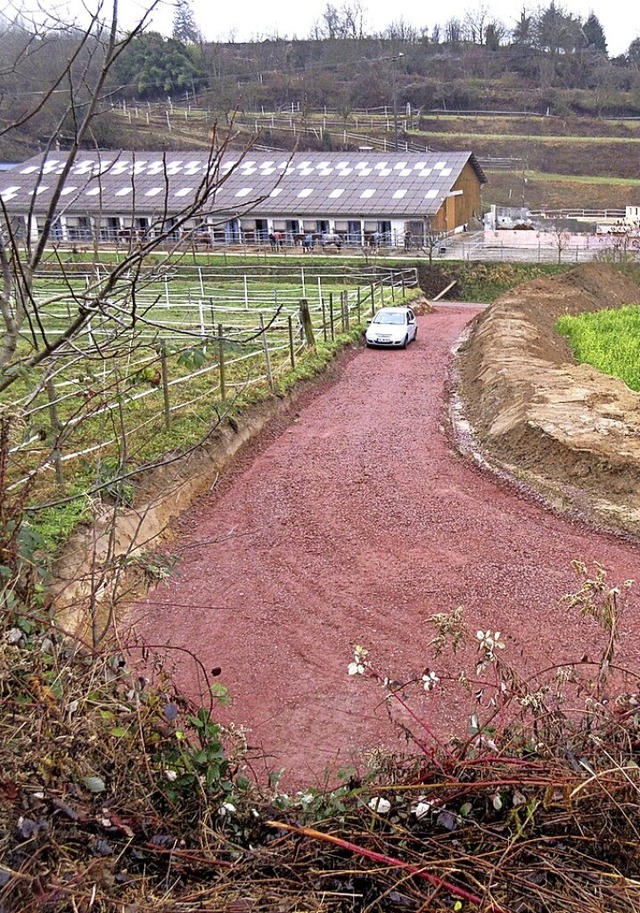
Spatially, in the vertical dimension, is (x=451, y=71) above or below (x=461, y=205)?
above

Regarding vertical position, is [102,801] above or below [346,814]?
above

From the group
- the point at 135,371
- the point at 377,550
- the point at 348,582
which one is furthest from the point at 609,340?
the point at 135,371

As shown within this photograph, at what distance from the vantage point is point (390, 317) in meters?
25.0

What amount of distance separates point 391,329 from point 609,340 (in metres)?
6.34

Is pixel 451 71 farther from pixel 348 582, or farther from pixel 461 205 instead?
pixel 348 582

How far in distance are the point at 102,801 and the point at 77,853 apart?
0.98 ft

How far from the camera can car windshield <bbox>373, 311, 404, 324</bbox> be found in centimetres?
2481

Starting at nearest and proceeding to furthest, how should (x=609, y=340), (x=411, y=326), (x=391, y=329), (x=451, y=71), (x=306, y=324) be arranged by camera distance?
(x=306, y=324), (x=609, y=340), (x=391, y=329), (x=411, y=326), (x=451, y=71)

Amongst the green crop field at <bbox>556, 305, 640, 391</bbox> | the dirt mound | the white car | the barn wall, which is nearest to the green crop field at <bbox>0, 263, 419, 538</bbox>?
the white car

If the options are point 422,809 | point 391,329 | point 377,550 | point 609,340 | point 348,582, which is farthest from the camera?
point 391,329

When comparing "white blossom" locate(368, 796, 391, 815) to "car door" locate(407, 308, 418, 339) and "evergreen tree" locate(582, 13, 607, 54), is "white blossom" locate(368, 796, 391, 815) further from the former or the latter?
"evergreen tree" locate(582, 13, 607, 54)

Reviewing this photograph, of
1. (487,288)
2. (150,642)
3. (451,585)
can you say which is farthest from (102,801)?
(487,288)

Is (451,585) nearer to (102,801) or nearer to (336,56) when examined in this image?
(102,801)

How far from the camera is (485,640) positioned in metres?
4.25
